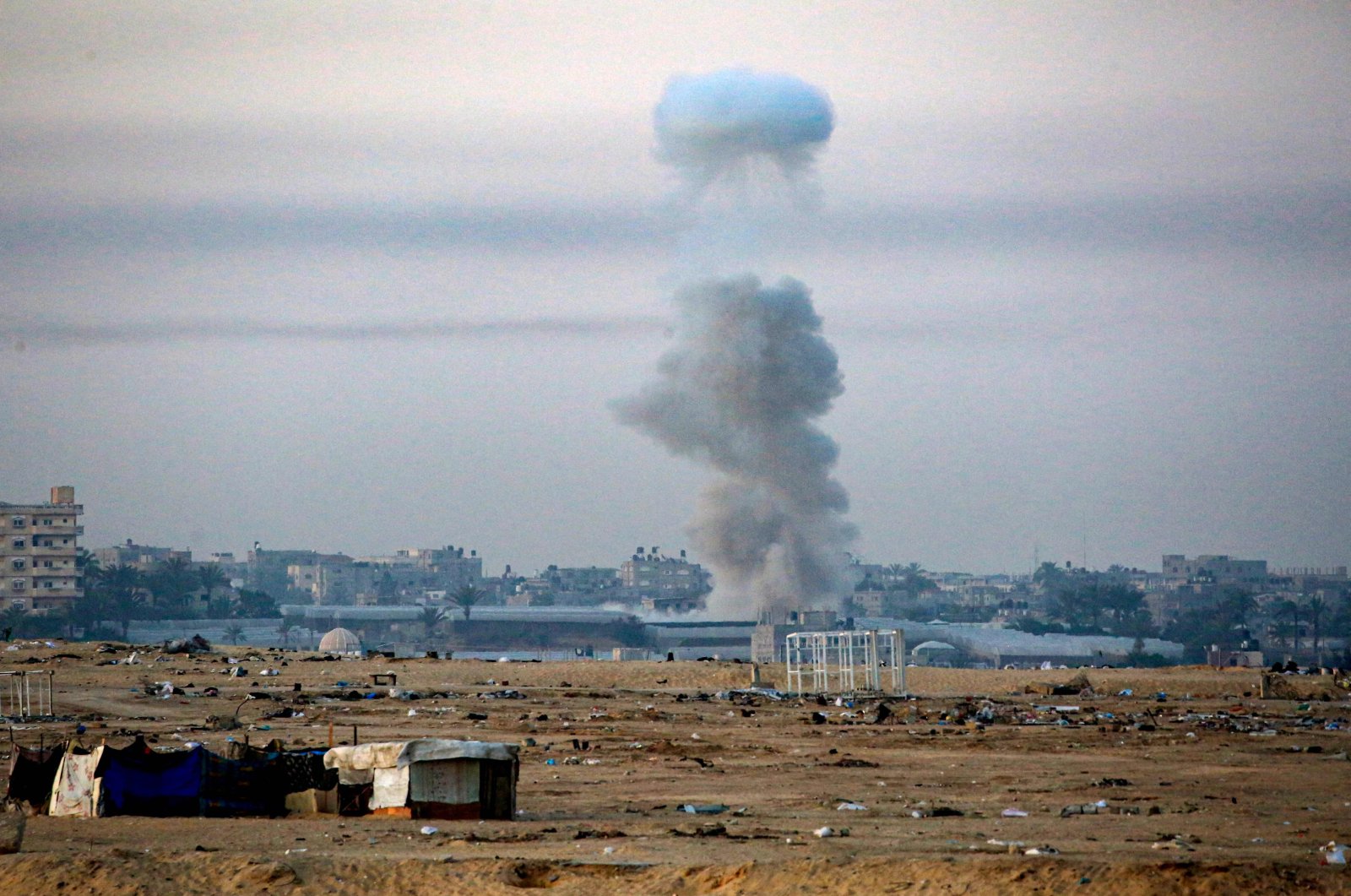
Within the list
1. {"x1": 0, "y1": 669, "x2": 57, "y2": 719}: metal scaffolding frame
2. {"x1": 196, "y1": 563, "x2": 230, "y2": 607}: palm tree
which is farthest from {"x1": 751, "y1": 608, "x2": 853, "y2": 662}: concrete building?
{"x1": 196, "y1": 563, "x2": 230, "y2": 607}: palm tree

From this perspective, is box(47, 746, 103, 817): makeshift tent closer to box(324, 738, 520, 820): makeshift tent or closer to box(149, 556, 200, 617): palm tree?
box(324, 738, 520, 820): makeshift tent

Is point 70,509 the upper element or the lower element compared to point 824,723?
upper

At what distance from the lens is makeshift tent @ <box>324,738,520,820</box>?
1802 centimetres

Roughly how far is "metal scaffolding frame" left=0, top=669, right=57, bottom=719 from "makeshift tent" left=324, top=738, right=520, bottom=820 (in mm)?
11604

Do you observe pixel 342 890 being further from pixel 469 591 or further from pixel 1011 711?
pixel 469 591

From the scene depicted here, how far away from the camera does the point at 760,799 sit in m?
20.2

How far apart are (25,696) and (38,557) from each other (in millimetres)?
88022

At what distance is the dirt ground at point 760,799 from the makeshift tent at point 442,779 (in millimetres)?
309

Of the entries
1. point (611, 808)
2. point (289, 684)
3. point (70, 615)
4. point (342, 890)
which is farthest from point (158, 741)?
point (70, 615)

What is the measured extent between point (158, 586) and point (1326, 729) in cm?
11659

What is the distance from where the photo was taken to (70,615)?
113250mm

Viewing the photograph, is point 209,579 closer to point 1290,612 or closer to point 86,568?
point 86,568

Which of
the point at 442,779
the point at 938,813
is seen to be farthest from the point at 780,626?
the point at 442,779

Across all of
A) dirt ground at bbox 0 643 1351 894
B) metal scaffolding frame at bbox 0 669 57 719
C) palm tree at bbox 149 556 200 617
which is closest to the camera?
dirt ground at bbox 0 643 1351 894
